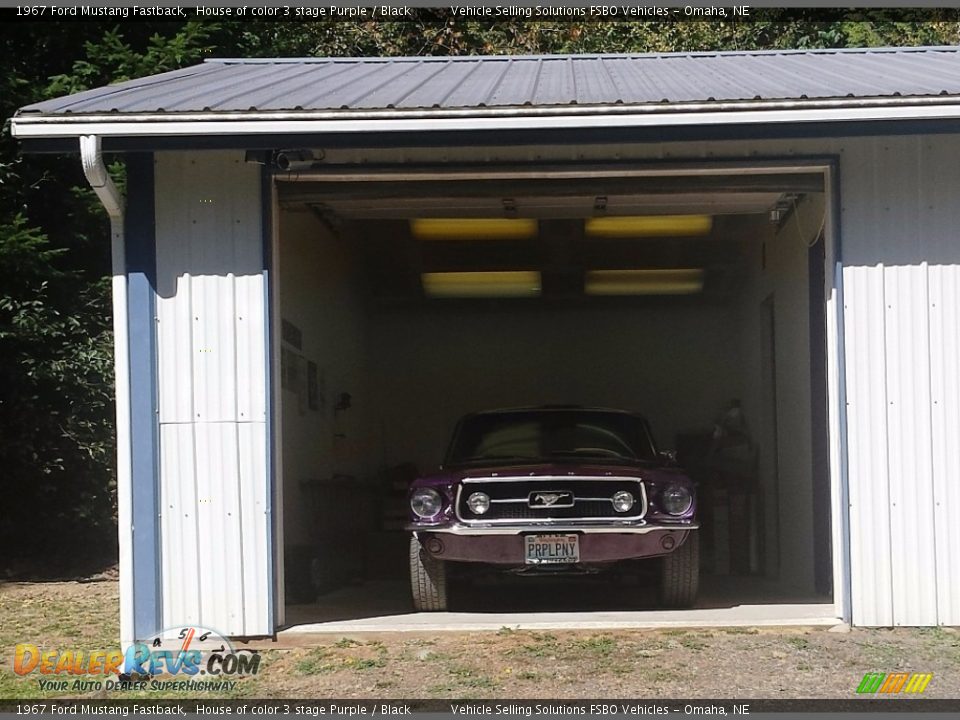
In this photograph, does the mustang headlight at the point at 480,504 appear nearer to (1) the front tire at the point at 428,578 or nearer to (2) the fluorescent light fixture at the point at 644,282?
(1) the front tire at the point at 428,578

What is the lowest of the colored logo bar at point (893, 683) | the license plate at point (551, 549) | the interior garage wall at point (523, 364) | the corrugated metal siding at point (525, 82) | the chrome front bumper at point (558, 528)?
the colored logo bar at point (893, 683)

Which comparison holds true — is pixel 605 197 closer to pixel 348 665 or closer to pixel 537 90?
pixel 537 90

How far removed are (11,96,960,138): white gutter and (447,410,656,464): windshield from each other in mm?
3138

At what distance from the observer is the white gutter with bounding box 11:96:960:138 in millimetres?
8031

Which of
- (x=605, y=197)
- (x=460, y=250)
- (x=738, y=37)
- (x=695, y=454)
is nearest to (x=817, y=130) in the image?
(x=605, y=197)

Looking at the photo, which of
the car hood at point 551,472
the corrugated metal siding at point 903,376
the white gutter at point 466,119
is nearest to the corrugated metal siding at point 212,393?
the white gutter at point 466,119

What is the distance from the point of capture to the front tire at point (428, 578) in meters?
9.46

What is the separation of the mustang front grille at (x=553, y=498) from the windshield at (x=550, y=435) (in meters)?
1.09

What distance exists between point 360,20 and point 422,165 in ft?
43.4

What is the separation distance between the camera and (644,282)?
17.0 meters

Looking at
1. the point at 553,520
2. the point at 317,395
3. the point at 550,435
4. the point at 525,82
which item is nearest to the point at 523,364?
the point at 317,395

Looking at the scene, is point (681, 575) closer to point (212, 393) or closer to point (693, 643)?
point (693, 643)

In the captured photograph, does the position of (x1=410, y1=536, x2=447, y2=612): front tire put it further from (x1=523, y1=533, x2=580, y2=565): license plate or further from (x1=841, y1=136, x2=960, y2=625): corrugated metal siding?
(x1=841, y1=136, x2=960, y2=625): corrugated metal siding

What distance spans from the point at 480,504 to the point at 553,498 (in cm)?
49
